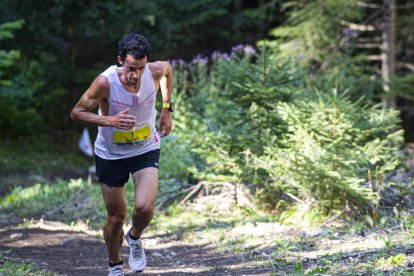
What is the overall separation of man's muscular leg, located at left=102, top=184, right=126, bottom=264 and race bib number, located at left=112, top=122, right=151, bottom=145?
390 millimetres

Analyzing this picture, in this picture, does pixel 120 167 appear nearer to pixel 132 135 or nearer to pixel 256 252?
pixel 132 135

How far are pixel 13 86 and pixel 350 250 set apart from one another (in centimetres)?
1182

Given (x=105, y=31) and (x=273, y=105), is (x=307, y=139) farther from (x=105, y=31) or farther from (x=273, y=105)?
(x=105, y=31)

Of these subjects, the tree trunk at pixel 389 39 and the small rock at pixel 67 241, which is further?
the tree trunk at pixel 389 39

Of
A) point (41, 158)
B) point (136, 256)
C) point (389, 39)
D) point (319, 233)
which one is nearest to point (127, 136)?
point (136, 256)

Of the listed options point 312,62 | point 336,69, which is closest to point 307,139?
point 336,69

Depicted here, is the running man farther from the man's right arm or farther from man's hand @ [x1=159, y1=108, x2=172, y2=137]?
man's hand @ [x1=159, y1=108, x2=172, y2=137]

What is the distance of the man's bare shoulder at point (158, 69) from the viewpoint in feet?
18.3

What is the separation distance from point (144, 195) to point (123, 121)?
68 centimetres

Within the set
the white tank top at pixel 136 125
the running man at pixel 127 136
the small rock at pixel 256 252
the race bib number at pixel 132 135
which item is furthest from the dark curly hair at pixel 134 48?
the small rock at pixel 256 252

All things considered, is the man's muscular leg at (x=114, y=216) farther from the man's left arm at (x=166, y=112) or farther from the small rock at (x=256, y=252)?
the small rock at (x=256, y=252)

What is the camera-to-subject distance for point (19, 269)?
17.9 ft

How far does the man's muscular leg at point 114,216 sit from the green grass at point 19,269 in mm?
578

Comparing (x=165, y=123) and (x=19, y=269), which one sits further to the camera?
(x=165, y=123)
